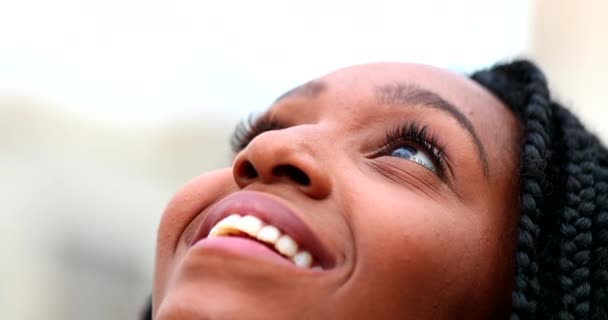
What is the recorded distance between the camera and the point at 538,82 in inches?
36.8

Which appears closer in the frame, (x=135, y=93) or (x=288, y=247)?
(x=288, y=247)

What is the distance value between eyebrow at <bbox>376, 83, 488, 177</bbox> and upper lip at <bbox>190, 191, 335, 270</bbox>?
20cm

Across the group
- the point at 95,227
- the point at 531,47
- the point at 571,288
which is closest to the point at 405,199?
the point at 571,288

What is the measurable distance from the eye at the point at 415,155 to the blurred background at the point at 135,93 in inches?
17.6

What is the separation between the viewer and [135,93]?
1.26 meters

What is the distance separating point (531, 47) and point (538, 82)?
656 mm

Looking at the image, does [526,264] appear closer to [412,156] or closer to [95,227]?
[412,156]

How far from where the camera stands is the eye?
2.58 feet

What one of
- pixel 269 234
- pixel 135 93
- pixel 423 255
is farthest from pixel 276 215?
pixel 135 93

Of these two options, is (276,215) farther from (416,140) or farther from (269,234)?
(416,140)

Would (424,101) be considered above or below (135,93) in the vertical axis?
above

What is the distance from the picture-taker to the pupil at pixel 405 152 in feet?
2.58

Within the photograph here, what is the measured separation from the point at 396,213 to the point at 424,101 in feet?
0.56

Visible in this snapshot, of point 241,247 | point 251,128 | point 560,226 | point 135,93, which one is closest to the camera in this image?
point 241,247
